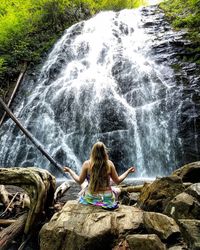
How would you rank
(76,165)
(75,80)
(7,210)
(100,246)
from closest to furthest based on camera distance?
(100,246), (7,210), (76,165), (75,80)

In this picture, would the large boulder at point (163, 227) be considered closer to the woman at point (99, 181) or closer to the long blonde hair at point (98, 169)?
the woman at point (99, 181)

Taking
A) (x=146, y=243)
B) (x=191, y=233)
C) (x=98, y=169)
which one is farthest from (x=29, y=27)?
(x=191, y=233)

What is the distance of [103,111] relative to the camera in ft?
45.9

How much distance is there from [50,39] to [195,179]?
1922cm

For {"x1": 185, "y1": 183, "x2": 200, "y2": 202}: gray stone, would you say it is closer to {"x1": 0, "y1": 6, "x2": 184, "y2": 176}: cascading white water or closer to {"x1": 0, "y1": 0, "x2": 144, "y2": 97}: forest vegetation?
{"x1": 0, "y1": 6, "x2": 184, "y2": 176}: cascading white water

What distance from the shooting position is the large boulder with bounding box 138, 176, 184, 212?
450 cm

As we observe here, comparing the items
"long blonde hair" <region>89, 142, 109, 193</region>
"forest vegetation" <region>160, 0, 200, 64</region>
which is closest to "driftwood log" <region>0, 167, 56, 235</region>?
"long blonde hair" <region>89, 142, 109, 193</region>

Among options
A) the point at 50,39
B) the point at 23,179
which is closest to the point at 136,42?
the point at 50,39

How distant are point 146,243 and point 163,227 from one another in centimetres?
43

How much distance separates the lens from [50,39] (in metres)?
22.4

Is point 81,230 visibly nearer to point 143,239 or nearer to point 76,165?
point 143,239

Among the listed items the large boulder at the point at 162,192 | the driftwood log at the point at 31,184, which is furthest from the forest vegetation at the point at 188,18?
the driftwood log at the point at 31,184

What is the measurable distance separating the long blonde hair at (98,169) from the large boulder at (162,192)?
2.64 feet

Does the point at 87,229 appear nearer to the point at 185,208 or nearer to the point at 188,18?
the point at 185,208
